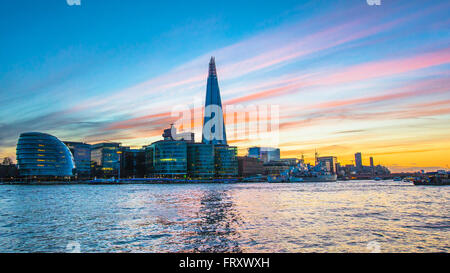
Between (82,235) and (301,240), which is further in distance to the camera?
(82,235)

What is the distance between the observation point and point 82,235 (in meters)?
22.6

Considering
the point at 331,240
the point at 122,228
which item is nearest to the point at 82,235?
the point at 122,228

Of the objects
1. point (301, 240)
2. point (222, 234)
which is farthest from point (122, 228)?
point (301, 240)

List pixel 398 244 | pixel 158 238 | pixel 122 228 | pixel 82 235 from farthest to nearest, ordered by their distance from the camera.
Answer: pixel 122 228
pixel 82 235
pixel 158 238
pixel 398 244

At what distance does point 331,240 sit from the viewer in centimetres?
2003
